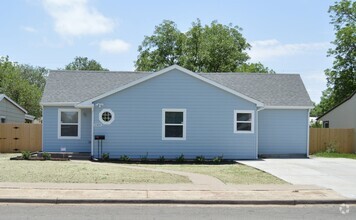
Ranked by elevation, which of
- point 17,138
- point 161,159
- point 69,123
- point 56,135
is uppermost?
point 69,123

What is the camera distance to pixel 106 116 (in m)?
21.7

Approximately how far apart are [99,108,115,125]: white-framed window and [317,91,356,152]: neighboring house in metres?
15.5

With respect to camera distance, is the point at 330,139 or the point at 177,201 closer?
the point at 177,201

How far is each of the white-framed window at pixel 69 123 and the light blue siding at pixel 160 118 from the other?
2.07 metres

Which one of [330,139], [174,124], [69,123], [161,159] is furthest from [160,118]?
[330,139]

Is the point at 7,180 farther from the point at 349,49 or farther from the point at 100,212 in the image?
the point at 349,49

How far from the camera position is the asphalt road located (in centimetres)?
902

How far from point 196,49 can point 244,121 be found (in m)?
27.8

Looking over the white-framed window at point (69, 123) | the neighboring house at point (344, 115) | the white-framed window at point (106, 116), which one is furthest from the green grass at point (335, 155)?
the white-framed window at point (69, 123)

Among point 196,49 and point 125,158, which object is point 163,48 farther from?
point 125,158

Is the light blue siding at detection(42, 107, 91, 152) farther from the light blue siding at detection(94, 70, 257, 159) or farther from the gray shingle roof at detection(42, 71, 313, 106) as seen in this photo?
the light blue siding at detection(94, 70, 257, 159)

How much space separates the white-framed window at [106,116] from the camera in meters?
21.7

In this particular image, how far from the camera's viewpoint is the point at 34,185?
12.2 meters

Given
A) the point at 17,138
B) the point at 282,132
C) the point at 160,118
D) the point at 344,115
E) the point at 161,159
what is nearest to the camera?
the point at 161,159
